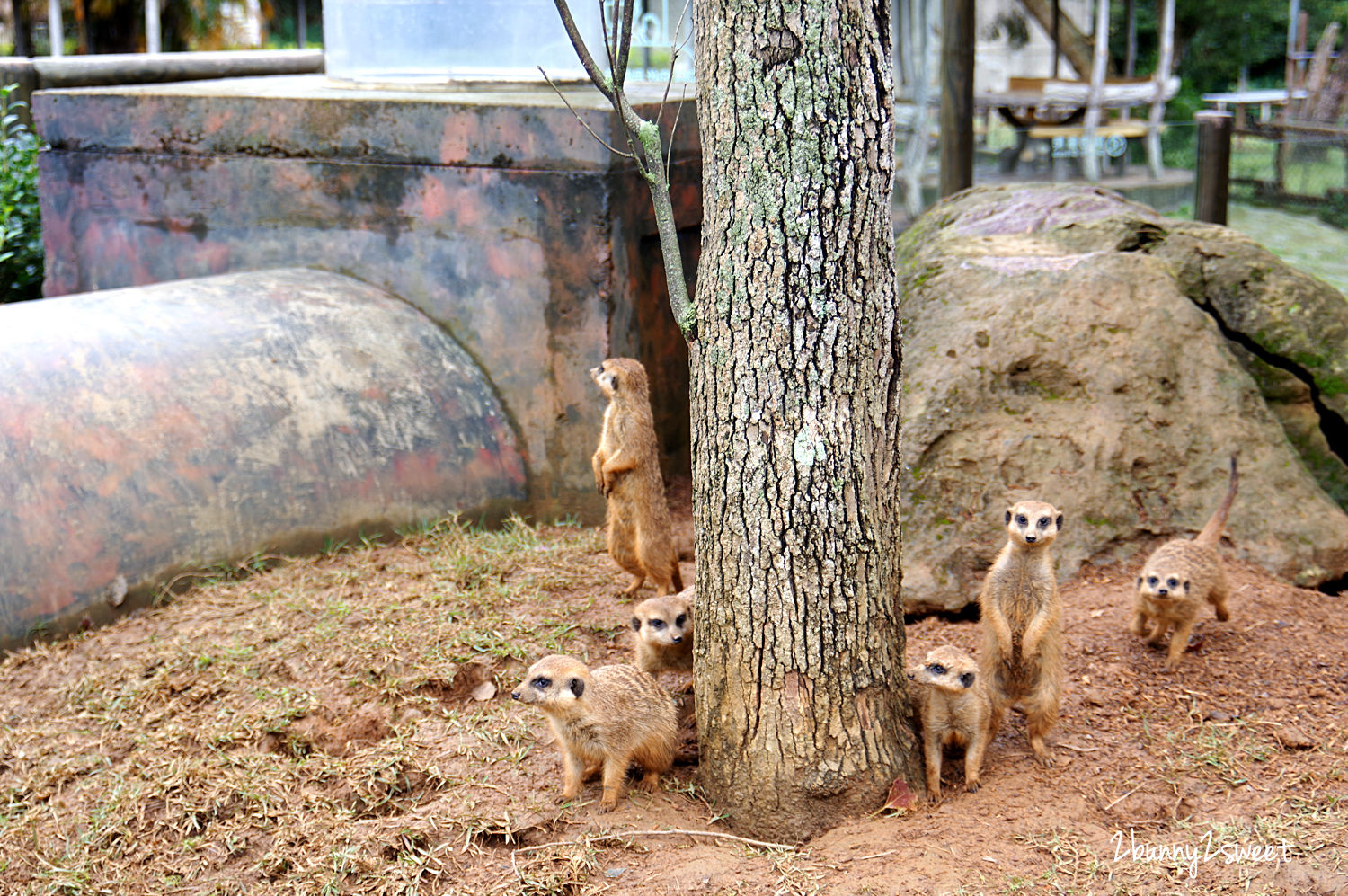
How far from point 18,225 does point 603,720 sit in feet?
21.9

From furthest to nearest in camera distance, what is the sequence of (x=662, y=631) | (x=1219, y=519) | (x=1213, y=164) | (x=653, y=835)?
(x=1213, y=164), (x=1219, y=519), (x=662, y=631), (x=653, y=835)

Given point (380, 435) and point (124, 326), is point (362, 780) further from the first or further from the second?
point (124, 326)

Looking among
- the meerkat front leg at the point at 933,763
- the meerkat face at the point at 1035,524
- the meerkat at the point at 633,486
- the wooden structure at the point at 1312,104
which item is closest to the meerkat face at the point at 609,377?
the meerkat at the point at 633,486

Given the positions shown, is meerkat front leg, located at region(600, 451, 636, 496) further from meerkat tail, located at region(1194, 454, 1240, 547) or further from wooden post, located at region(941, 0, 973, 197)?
wooden post, located at region(941, 0, 973, 197)

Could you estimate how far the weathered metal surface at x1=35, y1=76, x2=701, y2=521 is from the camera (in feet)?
19.1

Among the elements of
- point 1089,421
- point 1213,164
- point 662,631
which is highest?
point 1213,164

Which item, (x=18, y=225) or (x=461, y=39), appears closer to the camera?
(x=461, y=39)

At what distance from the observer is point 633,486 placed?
5043 millimetres

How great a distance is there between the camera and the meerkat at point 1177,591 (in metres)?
4.22

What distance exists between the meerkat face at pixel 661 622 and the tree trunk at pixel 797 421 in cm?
49

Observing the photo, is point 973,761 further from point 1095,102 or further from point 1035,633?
point 1095,102

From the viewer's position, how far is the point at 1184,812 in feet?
11.4

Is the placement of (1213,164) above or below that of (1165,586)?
above

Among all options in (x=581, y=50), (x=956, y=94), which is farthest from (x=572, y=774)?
(x=956, y=94)
